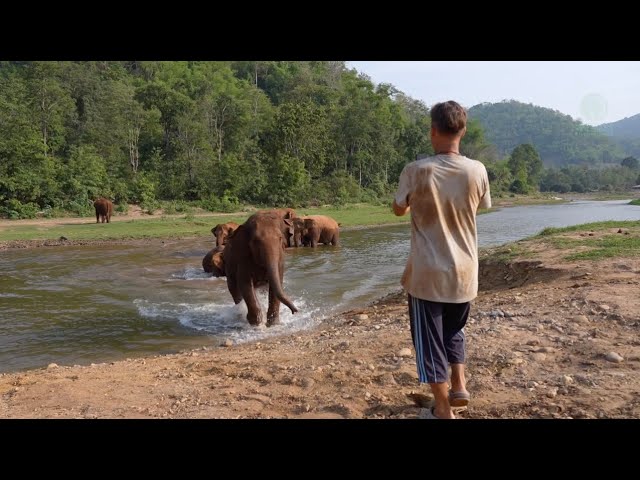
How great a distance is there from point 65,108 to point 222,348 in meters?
42.8

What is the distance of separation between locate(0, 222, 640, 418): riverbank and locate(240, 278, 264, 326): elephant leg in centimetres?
162

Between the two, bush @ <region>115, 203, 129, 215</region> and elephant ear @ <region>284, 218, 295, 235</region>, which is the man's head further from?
bush @ <region>115, 203, 129, 215</region>

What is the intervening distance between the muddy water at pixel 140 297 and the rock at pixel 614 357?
531 centimetres

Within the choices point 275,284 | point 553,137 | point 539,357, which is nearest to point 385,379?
point 539,357

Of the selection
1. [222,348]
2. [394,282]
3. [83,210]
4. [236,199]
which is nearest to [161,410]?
[222,348]

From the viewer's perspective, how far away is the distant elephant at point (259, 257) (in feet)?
29.6

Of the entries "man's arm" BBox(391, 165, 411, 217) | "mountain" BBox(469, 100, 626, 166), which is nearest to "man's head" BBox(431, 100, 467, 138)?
"man's arm" BBox(391, 165, 411, 217)

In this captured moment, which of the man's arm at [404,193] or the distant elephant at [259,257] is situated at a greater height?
the man's arm at [404,193]

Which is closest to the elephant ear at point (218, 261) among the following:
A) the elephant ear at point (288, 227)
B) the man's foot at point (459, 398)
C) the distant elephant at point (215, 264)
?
the distant elephant at point (215, 264)

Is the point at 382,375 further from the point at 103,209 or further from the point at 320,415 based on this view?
the point at 103,209

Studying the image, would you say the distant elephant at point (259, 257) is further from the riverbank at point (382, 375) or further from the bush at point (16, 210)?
the bush at point (16, 210)

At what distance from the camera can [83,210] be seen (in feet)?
108

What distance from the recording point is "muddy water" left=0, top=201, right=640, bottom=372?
28.2 feet
